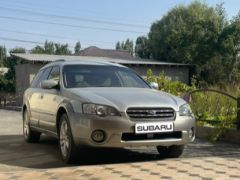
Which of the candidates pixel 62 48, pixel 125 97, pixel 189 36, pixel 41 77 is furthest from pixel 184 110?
pixel 62 48

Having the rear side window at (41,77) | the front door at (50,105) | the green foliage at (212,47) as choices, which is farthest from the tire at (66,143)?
the green foliage at (212,47)

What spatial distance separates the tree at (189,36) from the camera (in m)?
44.1

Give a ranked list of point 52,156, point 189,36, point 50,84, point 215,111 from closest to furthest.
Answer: point 50,84 → point 52,156 → point 215,111 → point 189,36

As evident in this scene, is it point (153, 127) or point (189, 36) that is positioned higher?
point (189, 36)

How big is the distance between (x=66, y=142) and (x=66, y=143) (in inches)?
0.8

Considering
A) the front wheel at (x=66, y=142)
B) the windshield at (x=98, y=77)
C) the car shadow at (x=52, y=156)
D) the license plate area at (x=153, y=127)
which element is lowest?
the car shadow at (x=52, y=156)

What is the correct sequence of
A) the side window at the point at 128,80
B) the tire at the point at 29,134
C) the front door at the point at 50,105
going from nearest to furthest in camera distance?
the front door at the point at 50,105 → the side window at the point at 128,80 → the tire at the point at 29,134

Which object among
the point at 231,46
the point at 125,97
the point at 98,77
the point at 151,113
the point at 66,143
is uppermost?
the point at 231,46

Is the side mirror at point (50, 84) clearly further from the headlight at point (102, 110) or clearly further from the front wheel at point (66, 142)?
the headlight at point (102, 110)

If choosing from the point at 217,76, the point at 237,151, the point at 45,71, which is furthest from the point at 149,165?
the point at 217,76

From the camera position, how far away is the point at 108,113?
675 cm

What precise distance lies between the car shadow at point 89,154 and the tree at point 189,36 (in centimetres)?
3499

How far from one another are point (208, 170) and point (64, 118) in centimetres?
226

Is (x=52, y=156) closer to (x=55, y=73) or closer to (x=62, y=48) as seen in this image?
(x=55, y=73)
